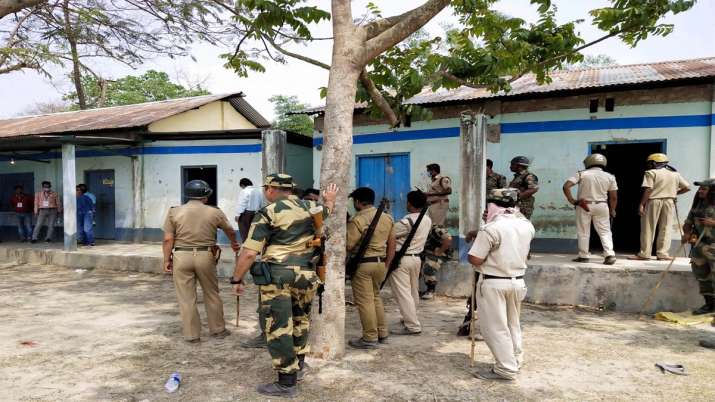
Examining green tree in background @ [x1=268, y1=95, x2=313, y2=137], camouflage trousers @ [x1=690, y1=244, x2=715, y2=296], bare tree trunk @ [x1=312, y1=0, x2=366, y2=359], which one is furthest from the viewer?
green tree in background @ [x1=268, y1=95, x2=313, y2=137]

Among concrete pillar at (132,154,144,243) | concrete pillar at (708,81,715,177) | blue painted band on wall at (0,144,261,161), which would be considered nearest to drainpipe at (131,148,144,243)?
concrete pillar at (132,154,144,243)

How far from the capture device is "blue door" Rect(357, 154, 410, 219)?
10.1m

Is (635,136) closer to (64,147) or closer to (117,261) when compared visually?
(117,261)

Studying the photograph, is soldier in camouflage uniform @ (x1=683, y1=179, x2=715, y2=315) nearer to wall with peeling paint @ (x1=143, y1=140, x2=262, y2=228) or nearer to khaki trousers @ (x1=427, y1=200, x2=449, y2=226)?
khaki trousers @ (x1=427, y1=200, x2=449, y2=226)

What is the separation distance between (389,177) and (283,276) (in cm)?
670

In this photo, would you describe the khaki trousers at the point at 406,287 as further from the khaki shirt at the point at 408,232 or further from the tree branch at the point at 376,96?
the tree branch at the point at 376,96

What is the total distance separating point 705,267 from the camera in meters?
5.74

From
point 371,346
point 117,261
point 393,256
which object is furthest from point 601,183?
point 117,261

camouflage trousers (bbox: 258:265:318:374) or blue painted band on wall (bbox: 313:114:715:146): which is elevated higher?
blue painted band on wall (bbox: 313:114:715:146)

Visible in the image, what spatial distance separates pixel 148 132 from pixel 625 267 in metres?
10.4

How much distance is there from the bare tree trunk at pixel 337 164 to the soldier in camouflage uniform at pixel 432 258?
2.72 meters

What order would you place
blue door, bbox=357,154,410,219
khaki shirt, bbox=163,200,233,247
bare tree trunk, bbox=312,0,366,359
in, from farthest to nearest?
1. blue door, bbox=357,154,410,219
2. khaki shirt, bbox=163,200,233,247
3. bare tree trunk, bbox=312,0,366,359

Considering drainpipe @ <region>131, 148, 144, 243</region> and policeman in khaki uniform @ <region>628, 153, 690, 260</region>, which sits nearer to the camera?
policeman in khaki uniform @ <region>628, 153, 690, 260</region>

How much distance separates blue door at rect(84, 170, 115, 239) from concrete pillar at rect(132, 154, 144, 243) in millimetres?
825
